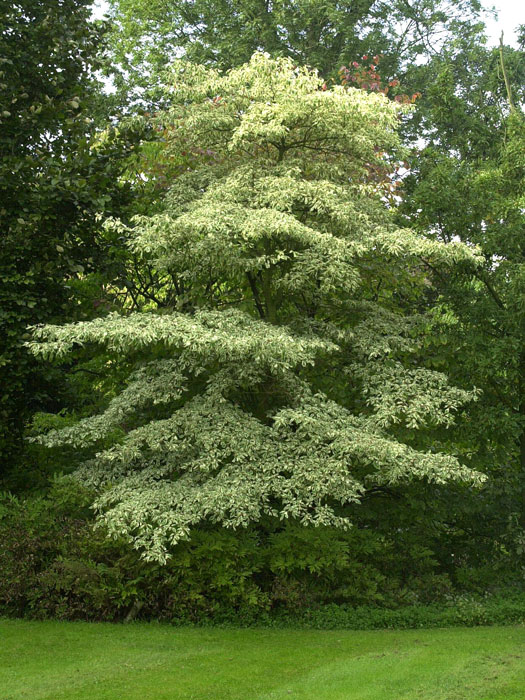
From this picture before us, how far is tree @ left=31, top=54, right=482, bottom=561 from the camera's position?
25.3 ft

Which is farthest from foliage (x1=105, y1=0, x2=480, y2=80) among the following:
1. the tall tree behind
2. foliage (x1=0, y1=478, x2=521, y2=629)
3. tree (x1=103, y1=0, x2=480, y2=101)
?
foliage (x1=0, y1=478, x2=521, y2=629)

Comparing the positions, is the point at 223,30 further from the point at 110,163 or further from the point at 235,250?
the point at 235,250

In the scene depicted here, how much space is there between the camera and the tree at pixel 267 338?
7.71m

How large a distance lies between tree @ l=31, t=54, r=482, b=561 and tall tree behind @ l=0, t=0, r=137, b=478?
0.97 meters

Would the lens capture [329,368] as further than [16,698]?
Yes

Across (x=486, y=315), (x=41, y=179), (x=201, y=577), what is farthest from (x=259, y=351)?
(x=41, y=179)

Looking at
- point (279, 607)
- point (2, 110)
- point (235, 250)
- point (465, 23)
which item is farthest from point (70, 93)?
point (465, 23)

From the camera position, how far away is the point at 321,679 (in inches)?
249

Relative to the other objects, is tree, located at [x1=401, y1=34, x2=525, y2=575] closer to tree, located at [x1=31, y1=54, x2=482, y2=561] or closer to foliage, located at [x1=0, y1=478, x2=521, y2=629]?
tree, located at [x1=31, y1=54, x2=482, y2=561]

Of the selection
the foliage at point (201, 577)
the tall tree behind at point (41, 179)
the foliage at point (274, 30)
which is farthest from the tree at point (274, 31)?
the foliage at point (201, 577)

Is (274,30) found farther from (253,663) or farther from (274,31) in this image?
(253,663)

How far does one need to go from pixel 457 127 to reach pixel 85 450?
23.4ft

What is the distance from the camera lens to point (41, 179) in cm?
991

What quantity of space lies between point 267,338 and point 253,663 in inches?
120
